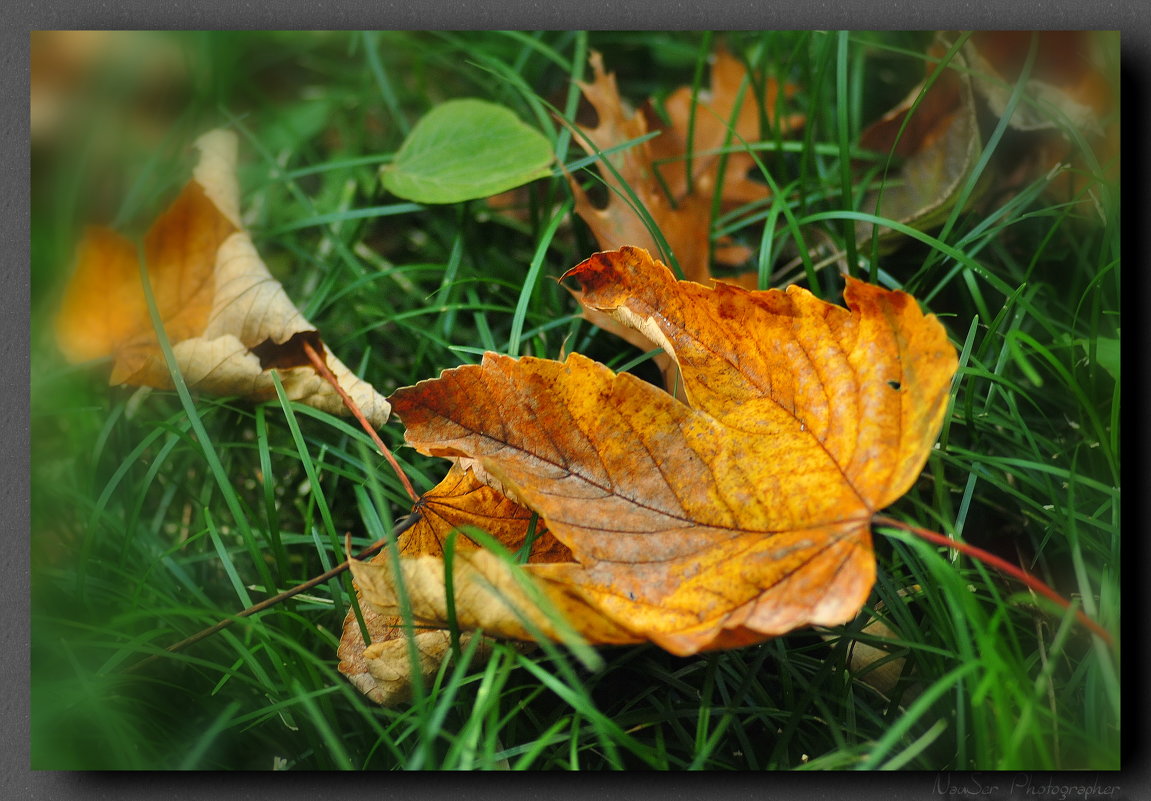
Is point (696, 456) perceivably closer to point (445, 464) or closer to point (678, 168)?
point (445, 464)

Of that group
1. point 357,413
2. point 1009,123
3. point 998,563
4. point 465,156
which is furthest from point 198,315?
point 1009,123

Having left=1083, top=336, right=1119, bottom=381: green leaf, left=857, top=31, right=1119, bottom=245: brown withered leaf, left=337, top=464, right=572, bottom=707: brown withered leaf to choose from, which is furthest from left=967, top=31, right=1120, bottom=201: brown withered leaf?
left=337, top=464, right=572, bottom=707: brown withered leaf

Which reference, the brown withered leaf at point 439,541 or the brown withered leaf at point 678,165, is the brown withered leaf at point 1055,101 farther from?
the brown withered leaf at point 439,541

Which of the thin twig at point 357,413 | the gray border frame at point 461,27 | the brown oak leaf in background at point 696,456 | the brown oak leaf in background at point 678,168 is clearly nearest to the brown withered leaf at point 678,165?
the brown oak leaf in background at point 678,168

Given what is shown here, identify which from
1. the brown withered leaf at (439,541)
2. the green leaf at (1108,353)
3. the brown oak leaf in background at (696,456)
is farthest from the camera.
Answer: the green leaf at (1108,353)

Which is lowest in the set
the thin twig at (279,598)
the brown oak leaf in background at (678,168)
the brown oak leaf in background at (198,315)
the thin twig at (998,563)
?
the thin twig at (279,598)

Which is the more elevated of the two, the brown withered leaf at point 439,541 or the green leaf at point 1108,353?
the green leaf at point 1108,353
